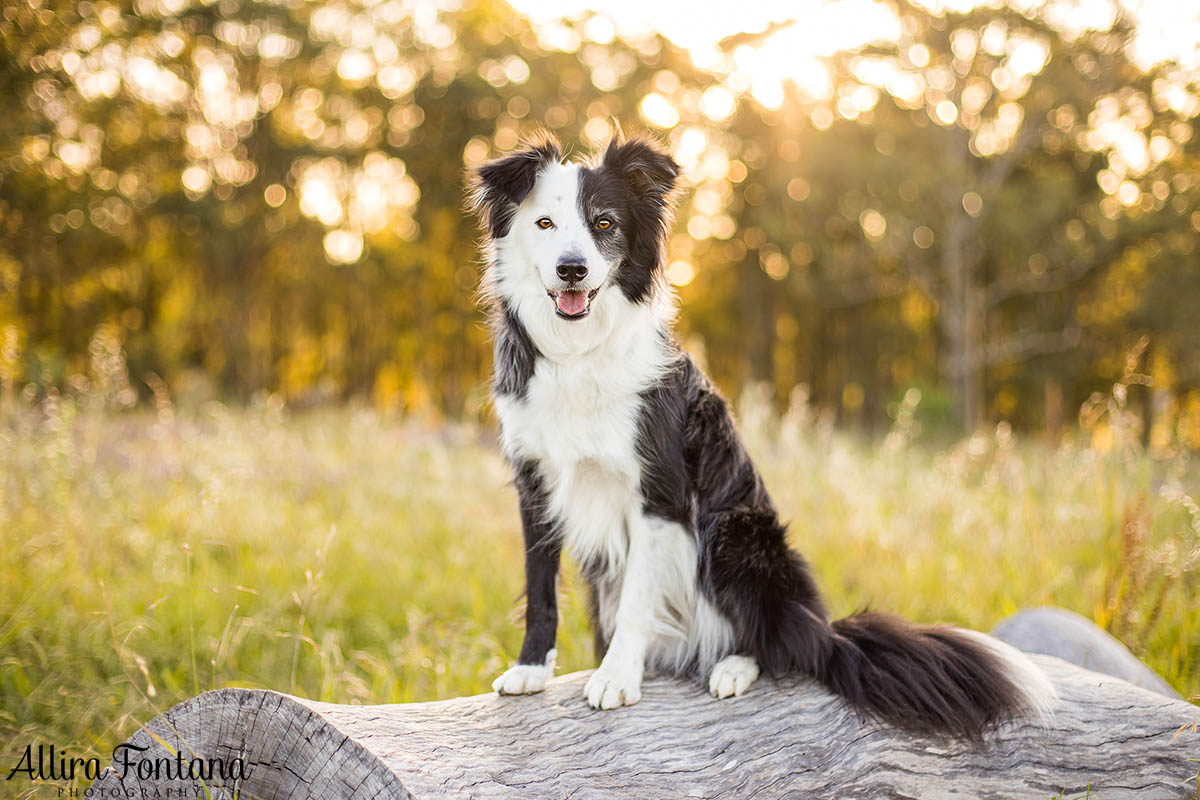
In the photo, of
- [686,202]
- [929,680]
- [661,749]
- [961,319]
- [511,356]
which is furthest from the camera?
[961,319]

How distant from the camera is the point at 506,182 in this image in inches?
108

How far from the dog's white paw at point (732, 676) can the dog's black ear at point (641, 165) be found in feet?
5.16

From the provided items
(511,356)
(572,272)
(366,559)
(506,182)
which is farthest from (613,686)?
(366,559)

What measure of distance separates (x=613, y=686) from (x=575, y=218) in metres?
1.46

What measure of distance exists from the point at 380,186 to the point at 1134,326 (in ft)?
60.6

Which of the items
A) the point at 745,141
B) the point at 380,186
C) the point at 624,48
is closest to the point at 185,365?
the point at 380,186

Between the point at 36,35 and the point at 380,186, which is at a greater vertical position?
the point at 380,186

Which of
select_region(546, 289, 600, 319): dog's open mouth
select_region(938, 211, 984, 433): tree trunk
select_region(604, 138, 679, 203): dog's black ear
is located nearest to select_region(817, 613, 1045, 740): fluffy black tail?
select_region(546, 289, 600, 319): dog's open mouth

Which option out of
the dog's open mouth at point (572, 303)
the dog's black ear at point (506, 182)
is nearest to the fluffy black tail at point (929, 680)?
the dog's open mouth at point (572, 303)

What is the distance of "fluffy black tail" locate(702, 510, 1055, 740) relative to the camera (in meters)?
2.27

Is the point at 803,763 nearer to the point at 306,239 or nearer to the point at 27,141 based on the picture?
the point at 27,141

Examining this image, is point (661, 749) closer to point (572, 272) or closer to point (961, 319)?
point (572, 272)

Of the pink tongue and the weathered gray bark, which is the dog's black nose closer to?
the pink tongue

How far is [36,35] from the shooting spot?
201 inches
